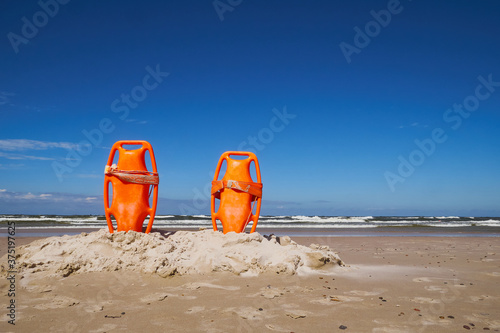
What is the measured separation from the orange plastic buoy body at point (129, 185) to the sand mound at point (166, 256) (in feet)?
1.26

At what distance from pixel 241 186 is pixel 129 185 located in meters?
2.23

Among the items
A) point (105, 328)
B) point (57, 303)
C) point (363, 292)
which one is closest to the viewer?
point (105, 328)

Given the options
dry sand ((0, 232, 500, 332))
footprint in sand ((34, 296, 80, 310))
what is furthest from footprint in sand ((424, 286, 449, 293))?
footprint in sand ((34, 296, 80, 310))

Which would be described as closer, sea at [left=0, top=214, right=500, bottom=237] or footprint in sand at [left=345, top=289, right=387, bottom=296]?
footprint in sand at [left=345, top=289, right=387, bottom=296]

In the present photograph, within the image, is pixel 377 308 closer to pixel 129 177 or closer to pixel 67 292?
pixel 67 292

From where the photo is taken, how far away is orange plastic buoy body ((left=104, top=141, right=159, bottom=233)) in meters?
6.90

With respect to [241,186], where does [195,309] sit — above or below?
below

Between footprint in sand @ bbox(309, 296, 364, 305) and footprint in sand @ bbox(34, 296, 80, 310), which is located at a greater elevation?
footprint in sand @ bbox(34, 296, 80, 310)

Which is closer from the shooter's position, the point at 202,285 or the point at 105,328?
the point at 105,328

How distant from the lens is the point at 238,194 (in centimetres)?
762

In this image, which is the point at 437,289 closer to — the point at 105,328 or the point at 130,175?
the point at 105,328

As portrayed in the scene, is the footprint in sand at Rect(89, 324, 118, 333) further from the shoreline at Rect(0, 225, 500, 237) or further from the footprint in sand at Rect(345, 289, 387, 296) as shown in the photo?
the shoreline at Rect(0, 225, 500, 237)

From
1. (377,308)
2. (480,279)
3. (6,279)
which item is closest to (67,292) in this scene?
(6,279)

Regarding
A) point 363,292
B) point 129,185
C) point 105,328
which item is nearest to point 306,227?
point 129,185
